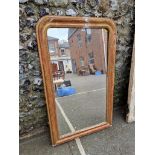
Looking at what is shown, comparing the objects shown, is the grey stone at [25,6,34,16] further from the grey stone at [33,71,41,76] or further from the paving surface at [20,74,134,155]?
the paving surface at [20,74,134,155]

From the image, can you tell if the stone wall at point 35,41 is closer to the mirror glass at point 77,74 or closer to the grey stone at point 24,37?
the grey stone at point 24,37

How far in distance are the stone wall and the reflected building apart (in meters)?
0.15

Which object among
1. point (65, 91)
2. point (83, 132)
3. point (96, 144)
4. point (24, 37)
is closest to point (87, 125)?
point (83, 132)

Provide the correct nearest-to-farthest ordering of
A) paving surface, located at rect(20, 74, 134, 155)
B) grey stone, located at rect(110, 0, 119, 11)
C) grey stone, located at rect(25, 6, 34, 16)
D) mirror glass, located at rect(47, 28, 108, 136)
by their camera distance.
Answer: grey stone, located at rect(25, 6, 34, 16)
mirror glass, located at rect(47, 28, 108, 136)
paving surface, located at rect(20, 74, 134, 155)
grey stone, located at rect(110, 0, 119, 11)

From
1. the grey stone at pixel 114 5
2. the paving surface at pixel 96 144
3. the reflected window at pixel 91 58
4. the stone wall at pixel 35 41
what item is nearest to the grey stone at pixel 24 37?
the stone wall at pixel 35 41

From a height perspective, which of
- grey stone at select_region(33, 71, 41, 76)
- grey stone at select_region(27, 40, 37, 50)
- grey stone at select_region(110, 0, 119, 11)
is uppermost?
grey stone at select_region(110, 0, 119, 11)

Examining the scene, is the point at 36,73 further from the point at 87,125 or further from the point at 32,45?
the point at 87,125

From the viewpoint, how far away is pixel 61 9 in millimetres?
1535

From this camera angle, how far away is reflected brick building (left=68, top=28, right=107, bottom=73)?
5.18ft

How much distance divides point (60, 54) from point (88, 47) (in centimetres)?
29

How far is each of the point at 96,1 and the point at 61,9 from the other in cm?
38

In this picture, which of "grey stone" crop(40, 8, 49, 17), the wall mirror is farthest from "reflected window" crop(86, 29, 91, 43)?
"grey stone" crop(40, 8, 49, 17)
